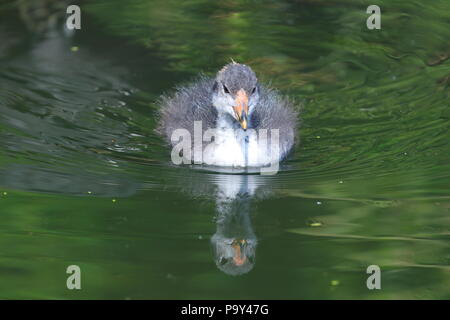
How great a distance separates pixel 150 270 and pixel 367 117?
4.22m

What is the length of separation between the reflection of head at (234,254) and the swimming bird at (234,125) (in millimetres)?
1574

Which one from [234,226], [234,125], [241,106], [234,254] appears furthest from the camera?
[234,125]

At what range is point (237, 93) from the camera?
8070 mm

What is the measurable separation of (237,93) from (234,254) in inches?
84.0

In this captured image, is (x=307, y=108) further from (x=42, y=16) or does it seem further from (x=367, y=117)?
(x=42, y=16)

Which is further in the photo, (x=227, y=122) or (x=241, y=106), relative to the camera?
(x=227, y=122)

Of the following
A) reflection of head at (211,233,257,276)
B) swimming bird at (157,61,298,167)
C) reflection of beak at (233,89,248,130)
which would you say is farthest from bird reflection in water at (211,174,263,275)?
reflection of beak at (233,89,248,130)

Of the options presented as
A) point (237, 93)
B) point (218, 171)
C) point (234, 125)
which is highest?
point (237, 93)

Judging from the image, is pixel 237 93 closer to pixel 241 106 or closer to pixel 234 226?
pixel 241 106

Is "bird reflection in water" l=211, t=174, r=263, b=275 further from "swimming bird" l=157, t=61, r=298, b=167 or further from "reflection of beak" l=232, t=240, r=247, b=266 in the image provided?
"swimming bird" l=157, t=61, r=298, b=167

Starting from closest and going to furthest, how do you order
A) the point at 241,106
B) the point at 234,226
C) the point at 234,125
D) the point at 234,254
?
the point at 234,254 < the point at 234,226 < the point at 241,106 < the point at 234,125

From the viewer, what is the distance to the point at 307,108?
9.93m

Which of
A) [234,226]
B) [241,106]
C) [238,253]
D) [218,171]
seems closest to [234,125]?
[241,106]

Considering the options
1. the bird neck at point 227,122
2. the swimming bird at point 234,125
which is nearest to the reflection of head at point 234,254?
the swimming bird at point 234,125
